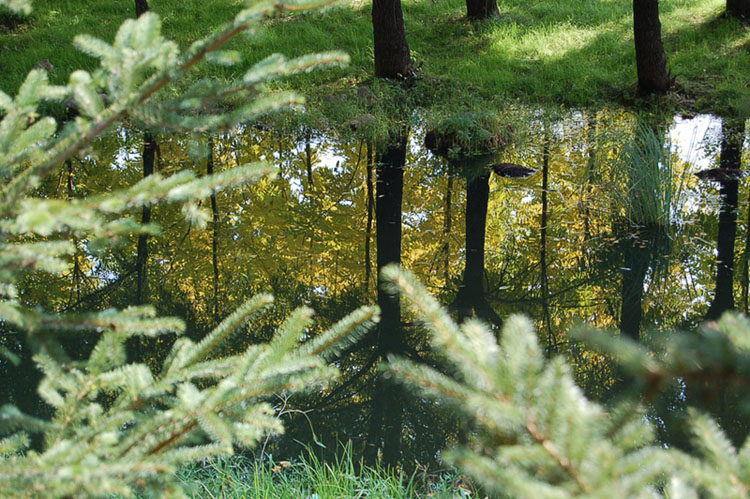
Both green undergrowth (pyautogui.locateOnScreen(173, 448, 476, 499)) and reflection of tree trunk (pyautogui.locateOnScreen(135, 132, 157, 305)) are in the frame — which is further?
reflection of tree trunk (pyautogui.locateOnScreen(135, 132, 157, 305))

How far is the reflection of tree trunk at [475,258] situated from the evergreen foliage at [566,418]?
348 centimetres

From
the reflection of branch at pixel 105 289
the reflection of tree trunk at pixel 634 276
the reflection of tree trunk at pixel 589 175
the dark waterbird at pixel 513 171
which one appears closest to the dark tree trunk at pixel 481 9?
the reflection of tree trunk at pixel 589 175

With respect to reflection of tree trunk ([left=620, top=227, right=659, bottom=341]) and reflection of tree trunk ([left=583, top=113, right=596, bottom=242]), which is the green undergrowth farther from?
reflection of tree trunk ([left=583, top=113, right=596, bottom=242])

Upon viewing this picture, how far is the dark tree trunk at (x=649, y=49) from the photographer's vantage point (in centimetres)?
892

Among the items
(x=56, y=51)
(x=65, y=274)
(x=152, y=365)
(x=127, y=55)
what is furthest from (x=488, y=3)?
(x=127, y=55)

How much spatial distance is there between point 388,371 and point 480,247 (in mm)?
4407

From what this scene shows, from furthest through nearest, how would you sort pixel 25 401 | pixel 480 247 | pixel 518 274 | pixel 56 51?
pixel 56 51 → pixel 480 247 → pixel 518 274 → pixel 25 401

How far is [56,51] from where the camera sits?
11.6 m

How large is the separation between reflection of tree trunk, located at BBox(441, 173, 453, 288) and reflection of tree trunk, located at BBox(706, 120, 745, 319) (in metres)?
1.79

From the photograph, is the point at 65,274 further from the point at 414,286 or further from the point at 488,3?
the point at 488,3

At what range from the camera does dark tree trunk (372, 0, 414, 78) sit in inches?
386

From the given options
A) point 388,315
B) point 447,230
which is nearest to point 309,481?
point 388,315

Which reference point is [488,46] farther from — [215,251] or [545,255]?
[215,251]

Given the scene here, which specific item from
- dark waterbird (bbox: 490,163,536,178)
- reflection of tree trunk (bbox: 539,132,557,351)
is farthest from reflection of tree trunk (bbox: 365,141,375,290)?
dark waterbird (bbox: 490,163,536,178)
